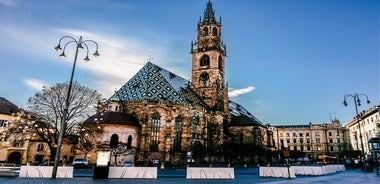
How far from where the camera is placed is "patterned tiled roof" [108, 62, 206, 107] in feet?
141

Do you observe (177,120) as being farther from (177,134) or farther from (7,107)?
(7,107)

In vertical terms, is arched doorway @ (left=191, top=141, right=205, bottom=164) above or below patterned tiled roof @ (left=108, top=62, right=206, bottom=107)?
below

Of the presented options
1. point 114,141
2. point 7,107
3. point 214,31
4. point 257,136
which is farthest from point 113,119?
point 214,31

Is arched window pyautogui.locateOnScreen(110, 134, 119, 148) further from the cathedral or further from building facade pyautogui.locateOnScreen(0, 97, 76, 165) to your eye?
building facade pyautogui.locateOnScreen(0, 97, 76, 165)

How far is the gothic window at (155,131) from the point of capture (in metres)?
39.2

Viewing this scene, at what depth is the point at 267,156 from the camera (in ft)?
163

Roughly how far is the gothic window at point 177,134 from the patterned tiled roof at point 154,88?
3520 mm

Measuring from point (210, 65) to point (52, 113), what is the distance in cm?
3534

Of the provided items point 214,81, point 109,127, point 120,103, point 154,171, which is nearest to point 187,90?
point 214,81

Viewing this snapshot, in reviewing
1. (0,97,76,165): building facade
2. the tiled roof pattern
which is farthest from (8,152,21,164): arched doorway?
the tiled roof pattern

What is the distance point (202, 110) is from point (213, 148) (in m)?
7.00

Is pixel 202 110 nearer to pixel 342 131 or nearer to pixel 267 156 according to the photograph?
pixel 267 156

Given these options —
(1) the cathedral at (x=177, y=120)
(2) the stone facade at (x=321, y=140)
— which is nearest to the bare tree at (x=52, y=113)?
(1) the cathedral at (x=177, y=120)

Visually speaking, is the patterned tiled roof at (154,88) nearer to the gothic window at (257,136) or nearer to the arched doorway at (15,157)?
the gothic window at (257,136)
